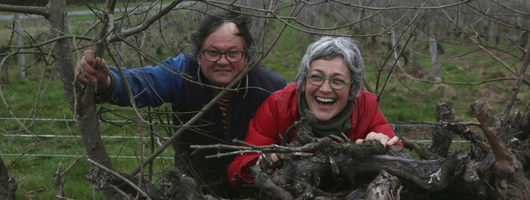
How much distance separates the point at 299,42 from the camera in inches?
654

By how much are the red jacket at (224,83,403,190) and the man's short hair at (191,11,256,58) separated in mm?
631

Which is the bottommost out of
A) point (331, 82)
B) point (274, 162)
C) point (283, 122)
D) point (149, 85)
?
point (274, 162)

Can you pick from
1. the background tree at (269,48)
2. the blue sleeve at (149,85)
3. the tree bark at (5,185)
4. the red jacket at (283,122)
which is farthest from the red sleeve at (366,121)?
the tree bark at (5,185)

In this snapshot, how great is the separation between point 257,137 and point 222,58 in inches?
26.7

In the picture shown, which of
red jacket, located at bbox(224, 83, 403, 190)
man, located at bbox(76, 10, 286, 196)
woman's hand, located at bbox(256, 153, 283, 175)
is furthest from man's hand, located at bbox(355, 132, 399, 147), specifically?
man, located at bbox(76, 10, 286, 196)

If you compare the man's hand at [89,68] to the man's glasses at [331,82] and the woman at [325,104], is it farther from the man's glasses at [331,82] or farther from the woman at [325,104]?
the man's glasses at [331,82]

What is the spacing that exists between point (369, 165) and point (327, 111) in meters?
0.48

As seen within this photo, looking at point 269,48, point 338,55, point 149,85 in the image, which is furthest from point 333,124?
point 149,85

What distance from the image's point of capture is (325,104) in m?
2.47

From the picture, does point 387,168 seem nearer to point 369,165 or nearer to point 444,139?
point 369,165

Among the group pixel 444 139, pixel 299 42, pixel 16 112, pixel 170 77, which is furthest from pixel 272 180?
Result: pixel 299 42

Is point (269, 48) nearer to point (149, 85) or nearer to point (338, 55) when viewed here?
point (338, 55)

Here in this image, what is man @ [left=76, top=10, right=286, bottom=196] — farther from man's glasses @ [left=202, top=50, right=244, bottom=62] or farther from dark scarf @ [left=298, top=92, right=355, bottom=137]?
dark scarf @ [left=298, top=92, right=355, bottom=137]

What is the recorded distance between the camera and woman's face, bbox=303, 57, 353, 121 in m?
2.41
